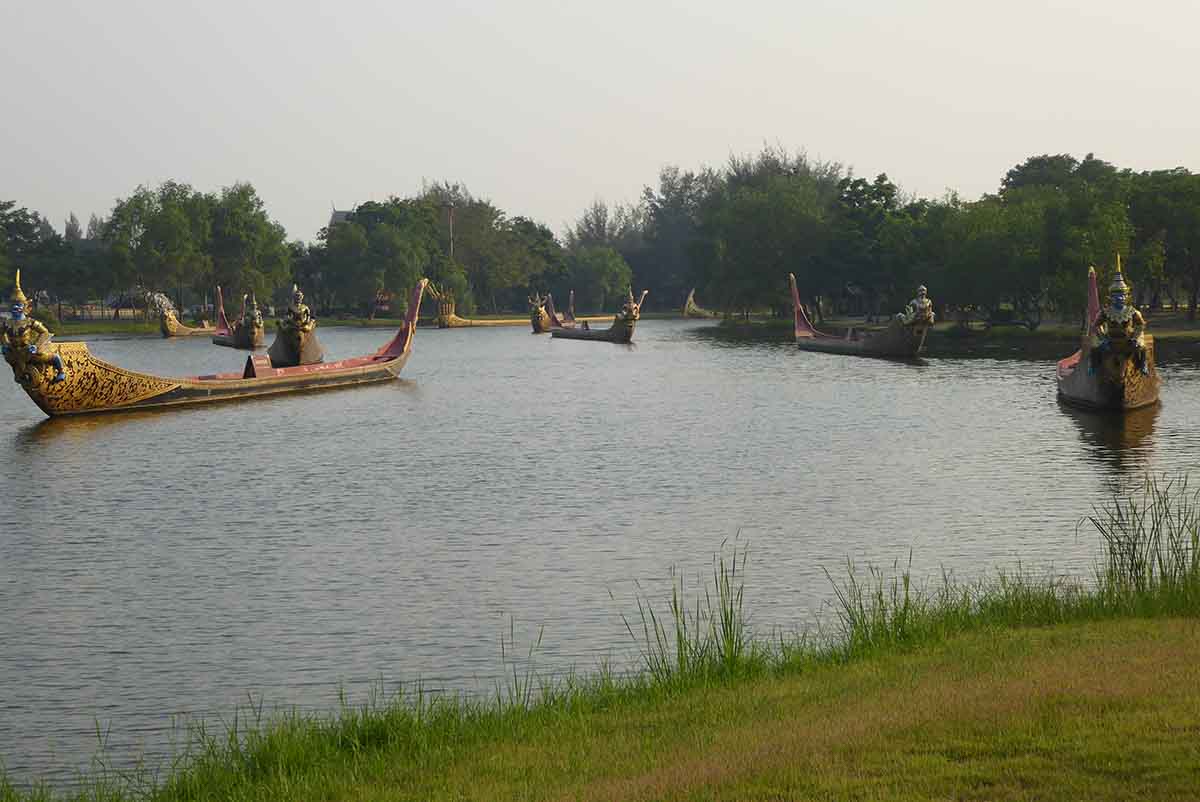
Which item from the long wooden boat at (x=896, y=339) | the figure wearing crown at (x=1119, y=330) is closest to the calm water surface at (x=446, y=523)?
the figure wearing crown at (x=1119, y=330)

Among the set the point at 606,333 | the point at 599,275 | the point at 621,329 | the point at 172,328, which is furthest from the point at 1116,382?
the point at 599,275

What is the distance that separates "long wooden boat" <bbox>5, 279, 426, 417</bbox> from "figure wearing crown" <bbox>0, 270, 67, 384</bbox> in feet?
0.12

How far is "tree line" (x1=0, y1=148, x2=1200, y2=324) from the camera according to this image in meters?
80.4

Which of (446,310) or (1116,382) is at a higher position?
(446,310)

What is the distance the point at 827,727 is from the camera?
9250 millimetres

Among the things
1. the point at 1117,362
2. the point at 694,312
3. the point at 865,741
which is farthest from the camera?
the point at 694,312

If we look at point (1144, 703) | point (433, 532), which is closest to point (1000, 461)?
point (433, 532)

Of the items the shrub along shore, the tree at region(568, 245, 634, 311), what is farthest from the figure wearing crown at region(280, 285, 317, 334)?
the tree at region(568, 245, 634, 311)

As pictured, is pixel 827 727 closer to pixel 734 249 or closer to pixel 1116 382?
pixel 1116 382

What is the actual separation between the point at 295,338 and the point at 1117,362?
42453 millimetres

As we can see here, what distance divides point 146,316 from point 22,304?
103076 mm

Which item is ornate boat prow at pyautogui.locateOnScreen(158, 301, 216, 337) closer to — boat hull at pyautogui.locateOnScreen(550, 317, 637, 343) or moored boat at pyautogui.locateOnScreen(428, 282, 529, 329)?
moored boat at pyautogui.locateOnScreen(428, 282, 529, 329)

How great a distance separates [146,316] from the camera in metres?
141

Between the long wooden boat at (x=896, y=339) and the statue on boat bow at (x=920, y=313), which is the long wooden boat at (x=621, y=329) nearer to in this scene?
the long wooden boat at (x=896, y=339)
